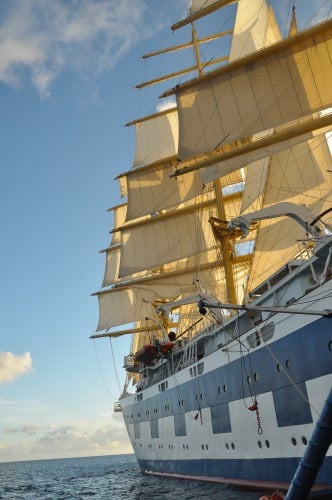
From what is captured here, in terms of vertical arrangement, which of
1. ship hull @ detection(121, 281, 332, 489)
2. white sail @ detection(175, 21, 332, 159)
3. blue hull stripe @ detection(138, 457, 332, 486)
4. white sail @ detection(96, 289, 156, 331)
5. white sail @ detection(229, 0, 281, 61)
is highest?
white sail @ detection(229, 0, 281, 61)

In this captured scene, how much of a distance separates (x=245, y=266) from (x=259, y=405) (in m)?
19.4

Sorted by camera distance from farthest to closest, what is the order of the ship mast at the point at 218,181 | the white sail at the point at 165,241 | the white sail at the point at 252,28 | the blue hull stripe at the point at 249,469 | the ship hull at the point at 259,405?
the white sail at the point at 165,241 → the white sail at the point at 252,28 → the ship mast at the point at 218,181 → the ship hull at the point at 259,405 → the blue hull stripe at the point at 249,469

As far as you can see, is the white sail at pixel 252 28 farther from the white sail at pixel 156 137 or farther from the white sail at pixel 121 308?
the white sail at pixel 121 308

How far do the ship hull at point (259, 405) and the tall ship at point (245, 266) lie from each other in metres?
0.05

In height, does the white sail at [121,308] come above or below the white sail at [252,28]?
below

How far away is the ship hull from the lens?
1101cm

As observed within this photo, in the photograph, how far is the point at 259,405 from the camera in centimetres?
1325

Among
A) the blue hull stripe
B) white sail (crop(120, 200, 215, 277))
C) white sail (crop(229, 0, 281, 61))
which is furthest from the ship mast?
the blue hull stripe

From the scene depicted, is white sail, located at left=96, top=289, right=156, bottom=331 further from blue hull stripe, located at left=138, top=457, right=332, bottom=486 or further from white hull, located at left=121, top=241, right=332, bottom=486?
blue hull stripe, located at left=138, top=457, right=332, bottom=486

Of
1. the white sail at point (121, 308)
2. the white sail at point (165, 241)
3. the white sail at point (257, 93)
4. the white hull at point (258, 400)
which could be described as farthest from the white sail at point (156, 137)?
the white hull at point (258, 400)

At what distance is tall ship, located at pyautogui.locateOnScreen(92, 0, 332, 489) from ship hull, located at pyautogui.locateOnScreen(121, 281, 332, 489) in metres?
0.05

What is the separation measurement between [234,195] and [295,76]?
15381 mm

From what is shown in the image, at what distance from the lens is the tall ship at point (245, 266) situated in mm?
11852

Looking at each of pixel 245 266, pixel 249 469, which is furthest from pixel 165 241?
pixel 249 469
